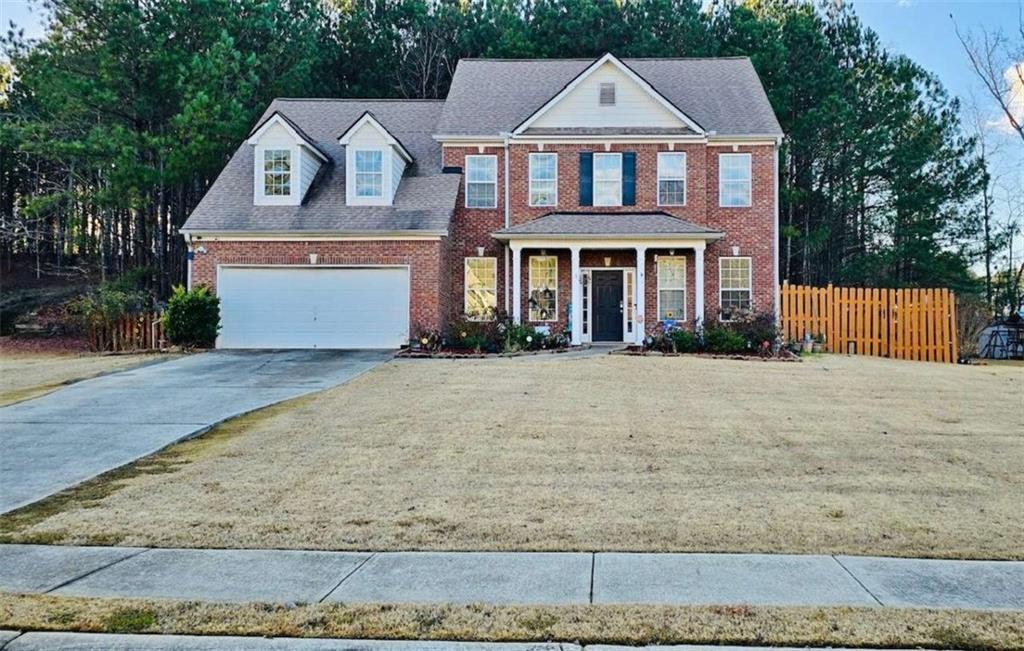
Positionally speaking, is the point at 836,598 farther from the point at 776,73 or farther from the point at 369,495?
the point at 776,73

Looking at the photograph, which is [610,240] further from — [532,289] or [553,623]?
[553,623]

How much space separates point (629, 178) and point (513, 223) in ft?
11.6

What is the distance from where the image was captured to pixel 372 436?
30.1ft

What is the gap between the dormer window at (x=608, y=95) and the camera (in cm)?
2156

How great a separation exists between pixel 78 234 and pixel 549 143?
22263 mm

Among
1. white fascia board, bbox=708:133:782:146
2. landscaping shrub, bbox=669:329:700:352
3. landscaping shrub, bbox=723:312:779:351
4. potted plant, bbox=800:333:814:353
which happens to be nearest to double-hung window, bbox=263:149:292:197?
landscaping shrub, bbox=669:329:700:352

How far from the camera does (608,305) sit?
70.6 ft

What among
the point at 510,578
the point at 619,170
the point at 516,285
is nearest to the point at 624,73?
the point at 619,170

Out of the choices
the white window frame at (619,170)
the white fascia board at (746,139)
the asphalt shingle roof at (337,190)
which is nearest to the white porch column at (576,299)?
the white window frame at (619,170)

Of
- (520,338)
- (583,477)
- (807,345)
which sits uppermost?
(520,338)

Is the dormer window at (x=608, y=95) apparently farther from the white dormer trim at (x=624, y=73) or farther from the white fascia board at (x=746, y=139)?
the white fascia board at (x=746, y=139)

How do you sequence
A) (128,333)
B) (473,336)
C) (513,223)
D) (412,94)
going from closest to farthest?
(473,336)
(128,333)
(513,223)
(412,94)

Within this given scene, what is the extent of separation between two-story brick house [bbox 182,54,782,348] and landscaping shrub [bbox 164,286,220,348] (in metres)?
0.73

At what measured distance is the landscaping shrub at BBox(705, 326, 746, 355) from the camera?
18.0 meters
